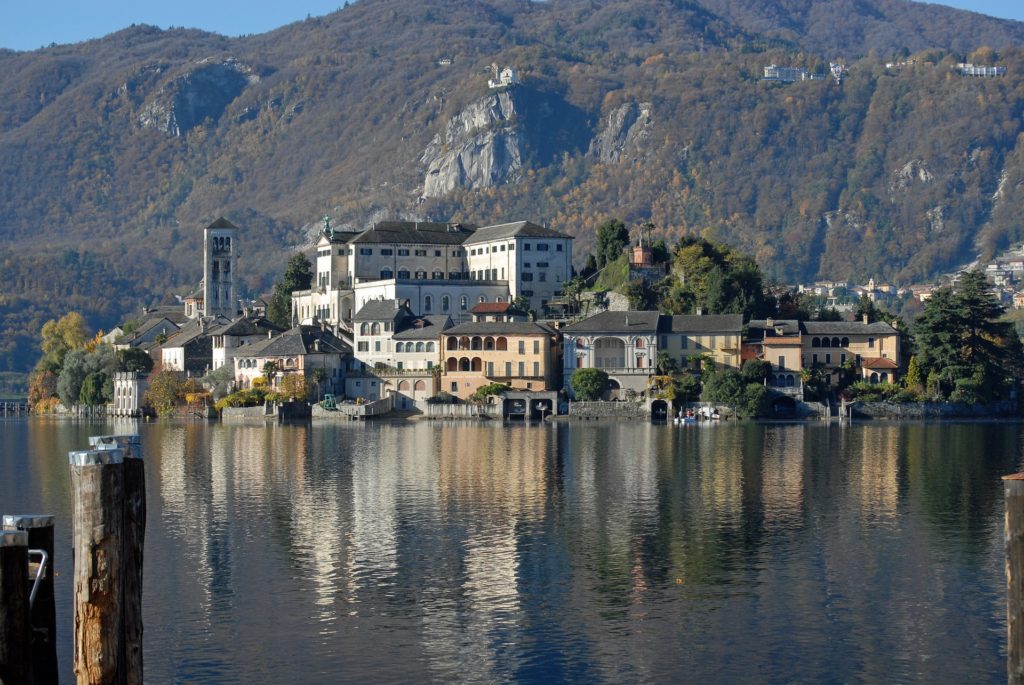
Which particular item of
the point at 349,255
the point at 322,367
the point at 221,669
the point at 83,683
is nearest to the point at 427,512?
the point at 221,669

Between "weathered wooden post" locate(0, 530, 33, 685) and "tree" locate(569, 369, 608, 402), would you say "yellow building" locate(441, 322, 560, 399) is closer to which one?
"tree" locate(569, 369, 608, 402)

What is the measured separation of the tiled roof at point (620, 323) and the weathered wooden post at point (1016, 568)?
321 feet

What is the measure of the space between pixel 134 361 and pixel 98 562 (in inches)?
4623

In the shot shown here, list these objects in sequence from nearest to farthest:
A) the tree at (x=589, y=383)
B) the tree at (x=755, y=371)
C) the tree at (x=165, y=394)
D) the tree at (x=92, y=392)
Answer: the tree at (x=755, y=371) < the tree at (x=589, y=383) < the tree at (x=165, y=394) < the tree at (x=92, y=392)

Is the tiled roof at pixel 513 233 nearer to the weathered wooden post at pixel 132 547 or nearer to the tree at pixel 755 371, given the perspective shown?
the tree at pixel 755 371

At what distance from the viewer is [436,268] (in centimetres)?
14412

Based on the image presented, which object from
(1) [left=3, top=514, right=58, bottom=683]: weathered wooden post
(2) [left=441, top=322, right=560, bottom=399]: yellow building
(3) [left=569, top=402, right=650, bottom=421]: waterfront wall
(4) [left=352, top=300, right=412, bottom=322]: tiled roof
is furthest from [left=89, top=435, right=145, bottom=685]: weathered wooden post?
(4) [left=352, top=300, right=412, bottom=322]: tiled roof

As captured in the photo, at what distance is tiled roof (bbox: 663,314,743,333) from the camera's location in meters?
122

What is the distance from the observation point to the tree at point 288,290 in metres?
152

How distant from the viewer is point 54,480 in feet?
230

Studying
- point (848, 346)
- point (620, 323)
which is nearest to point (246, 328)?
point (620, 323)

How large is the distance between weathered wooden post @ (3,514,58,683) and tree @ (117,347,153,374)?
114m

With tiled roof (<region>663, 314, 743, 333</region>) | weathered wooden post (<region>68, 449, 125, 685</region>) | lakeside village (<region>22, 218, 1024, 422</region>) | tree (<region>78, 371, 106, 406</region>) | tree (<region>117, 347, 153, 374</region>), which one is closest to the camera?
weathered wooden post (<region>68, 449, 125, 685</region>)

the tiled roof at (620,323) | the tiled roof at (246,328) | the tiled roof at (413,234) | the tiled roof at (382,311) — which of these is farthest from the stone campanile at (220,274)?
the tiled roof at (620,323)
